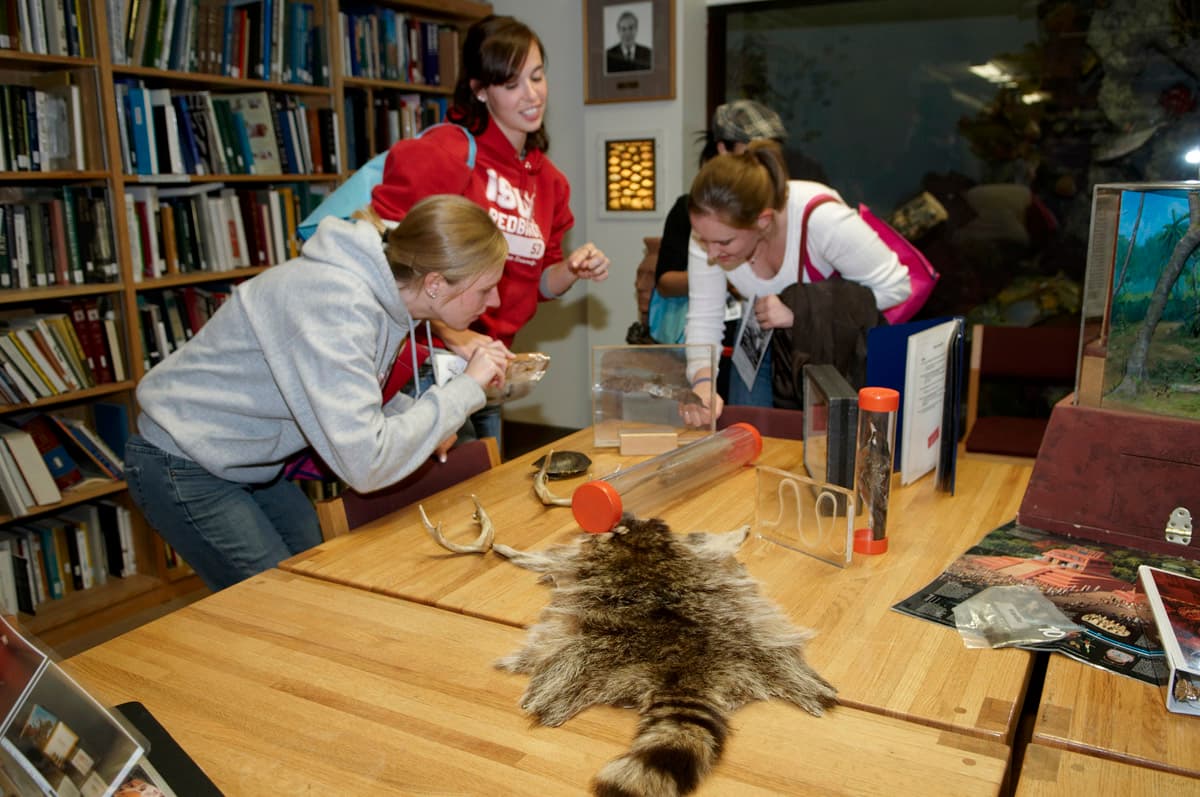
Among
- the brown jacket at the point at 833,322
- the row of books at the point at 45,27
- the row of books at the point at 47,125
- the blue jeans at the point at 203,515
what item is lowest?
the blue jeans at the point at 203,515

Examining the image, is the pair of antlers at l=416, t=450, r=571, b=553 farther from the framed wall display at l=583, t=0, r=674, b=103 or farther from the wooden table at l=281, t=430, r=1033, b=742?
the framed wall display at l=583, t=0, r=674, b=103

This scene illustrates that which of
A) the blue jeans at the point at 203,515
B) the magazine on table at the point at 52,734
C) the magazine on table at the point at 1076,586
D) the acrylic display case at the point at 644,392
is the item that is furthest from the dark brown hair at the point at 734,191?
the magazine on table at the point at 52,734

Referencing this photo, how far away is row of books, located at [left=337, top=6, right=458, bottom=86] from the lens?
12.0 feet

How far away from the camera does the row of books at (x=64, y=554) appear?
9.24 feet

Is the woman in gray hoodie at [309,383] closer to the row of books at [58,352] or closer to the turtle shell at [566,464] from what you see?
the turtle shell at [566,464]

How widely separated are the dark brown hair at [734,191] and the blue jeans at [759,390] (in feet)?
1.21

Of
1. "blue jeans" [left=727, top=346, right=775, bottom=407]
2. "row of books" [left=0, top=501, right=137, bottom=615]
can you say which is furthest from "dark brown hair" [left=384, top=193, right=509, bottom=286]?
"row of books" [left=0, top=501, right=137, bottom=615]

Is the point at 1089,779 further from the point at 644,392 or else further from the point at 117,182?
the point at 117,182

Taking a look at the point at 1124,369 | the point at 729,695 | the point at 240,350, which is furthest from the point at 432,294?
the point at 1124,369

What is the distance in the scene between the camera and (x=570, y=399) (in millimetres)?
4590

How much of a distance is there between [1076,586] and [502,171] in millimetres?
1632

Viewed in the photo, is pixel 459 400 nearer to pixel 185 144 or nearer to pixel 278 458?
pixel 278 458

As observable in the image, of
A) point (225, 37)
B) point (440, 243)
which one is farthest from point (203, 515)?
point (225, 37)

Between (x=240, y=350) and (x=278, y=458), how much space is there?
0.74 ft
